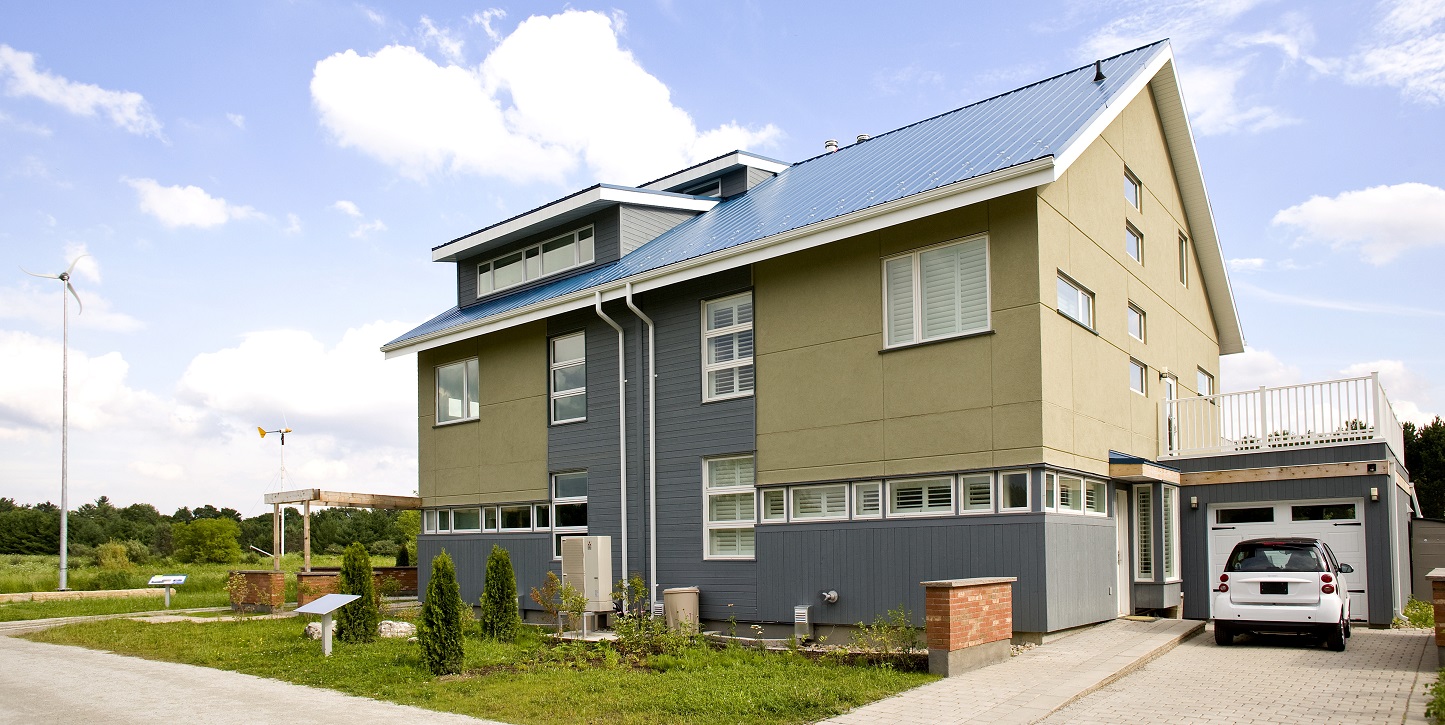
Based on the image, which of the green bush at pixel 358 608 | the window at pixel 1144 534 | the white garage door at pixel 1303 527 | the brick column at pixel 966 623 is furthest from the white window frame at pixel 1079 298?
the green bush at pixel 358 608

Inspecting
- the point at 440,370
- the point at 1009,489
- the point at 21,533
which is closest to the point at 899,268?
the point at 1009,489

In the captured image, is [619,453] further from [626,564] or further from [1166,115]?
[1166,115]

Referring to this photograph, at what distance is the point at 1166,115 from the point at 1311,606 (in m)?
10.0

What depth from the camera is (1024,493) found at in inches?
549

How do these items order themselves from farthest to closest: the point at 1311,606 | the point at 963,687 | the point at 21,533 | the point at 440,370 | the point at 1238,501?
1. the point at 21,533
2. the point at 440,370
3. the point at 1238,501
4. the point at 1311,606
5. the point at 963,687

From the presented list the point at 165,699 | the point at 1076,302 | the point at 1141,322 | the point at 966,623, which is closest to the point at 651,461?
the point at 1076,302

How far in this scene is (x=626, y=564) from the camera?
60.7 ft

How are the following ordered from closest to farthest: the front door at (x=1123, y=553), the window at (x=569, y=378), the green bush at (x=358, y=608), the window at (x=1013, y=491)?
the window at (x=1013, y=491) → the green bush at (x=358, y=608) → the front door at (x=1123, y=553) → the window at (x=569, y=378)

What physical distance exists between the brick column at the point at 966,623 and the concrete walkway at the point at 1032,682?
17cm

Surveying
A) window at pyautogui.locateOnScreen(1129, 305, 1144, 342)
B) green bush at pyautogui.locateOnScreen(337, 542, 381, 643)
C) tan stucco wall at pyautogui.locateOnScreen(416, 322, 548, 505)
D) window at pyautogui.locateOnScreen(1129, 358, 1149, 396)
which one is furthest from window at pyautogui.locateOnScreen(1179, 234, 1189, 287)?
green bush at pyautogui.locateOnScreen(337, 542, 381, 643)

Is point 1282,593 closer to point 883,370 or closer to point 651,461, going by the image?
point 883,370

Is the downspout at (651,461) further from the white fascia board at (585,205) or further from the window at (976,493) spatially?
the window at (976,493)

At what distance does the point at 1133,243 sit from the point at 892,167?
4550mm

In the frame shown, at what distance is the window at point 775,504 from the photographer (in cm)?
1658
